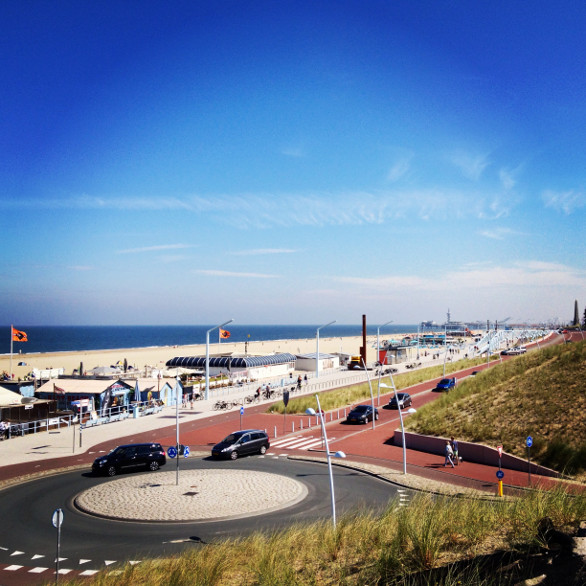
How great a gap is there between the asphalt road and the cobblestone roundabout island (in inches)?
17.5

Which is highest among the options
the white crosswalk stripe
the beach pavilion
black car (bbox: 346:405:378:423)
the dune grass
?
the dune grass

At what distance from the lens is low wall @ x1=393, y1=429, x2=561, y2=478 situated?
24156 millimetres

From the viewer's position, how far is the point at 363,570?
380 inches

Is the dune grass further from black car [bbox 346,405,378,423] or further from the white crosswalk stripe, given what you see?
black car [bbox 346,405,378,423]

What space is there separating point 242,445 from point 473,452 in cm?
1267

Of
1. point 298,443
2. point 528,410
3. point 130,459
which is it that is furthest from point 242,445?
point 528,410

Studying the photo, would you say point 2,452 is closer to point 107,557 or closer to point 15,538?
point 15,538

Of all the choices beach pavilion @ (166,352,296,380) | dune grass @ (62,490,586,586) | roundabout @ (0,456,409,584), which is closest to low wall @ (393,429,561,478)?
roundabout @ (0,456,409,584)

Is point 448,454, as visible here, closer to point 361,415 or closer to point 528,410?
point 528,410

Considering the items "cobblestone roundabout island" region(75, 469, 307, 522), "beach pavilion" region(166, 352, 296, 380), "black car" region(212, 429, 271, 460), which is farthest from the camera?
"beach pavilion" region(166, 352, 296, 380)

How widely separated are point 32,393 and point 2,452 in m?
16.7

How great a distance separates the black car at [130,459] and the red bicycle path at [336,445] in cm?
261

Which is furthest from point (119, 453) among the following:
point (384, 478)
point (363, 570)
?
point (363, 570)

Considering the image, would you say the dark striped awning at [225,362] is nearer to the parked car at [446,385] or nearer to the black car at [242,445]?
the parked car at [446,385]
